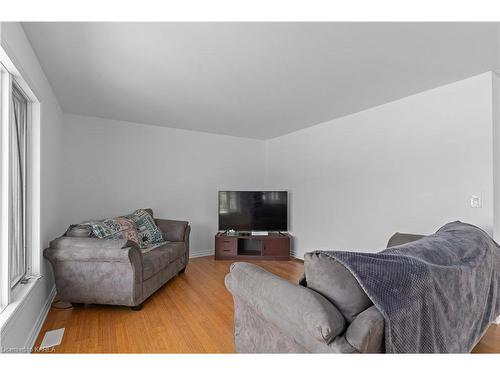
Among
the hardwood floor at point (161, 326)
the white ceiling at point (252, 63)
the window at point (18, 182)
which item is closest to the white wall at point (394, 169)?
the white ceiling at point (252, 63)

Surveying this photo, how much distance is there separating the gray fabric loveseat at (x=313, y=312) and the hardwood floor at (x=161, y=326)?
70cm

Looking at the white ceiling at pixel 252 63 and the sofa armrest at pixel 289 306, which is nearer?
the sofa armrest at pixel 289 306

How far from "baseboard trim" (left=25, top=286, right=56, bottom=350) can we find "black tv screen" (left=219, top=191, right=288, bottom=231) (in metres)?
2.48

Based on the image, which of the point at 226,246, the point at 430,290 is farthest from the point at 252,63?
the point at 226,246

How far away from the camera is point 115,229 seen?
2.98 meters

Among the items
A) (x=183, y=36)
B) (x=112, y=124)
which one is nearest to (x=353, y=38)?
(x=183, y=36)

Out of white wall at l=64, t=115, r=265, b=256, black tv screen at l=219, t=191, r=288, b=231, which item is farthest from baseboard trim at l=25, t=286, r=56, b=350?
black tv screen at l=219, t=191, r=288, b=231

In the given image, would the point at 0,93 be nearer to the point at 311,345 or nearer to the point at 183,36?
the point at 183,36

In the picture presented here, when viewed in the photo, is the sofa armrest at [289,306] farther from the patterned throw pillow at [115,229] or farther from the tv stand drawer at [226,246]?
the tv stand drawer at [226,246]

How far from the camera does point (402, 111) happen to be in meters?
3.05

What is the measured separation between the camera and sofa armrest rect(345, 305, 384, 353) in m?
1.00

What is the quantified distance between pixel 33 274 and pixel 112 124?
8.05ft

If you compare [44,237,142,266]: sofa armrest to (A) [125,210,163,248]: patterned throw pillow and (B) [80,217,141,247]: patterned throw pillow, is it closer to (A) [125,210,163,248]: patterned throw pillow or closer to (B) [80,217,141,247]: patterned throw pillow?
(B) [80,217,141,247]: patterned throw pillow

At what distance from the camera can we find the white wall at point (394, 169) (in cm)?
250
